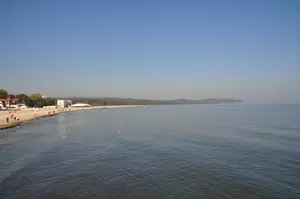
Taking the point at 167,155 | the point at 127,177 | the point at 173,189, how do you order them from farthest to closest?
the point at 167,155
the point at 127,177
the point at 173,189

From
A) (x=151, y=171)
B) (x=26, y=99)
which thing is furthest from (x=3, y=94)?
(x=151, y=171)

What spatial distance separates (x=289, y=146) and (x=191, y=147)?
31.0 feet

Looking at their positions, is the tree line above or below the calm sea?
above

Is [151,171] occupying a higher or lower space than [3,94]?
lower

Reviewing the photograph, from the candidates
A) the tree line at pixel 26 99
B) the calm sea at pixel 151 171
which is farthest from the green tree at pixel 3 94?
the calm sea at pixel 151 171

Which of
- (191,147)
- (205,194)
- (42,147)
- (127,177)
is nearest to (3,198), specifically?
(127,177)

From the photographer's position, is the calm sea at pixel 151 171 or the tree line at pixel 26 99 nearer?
the calm sea at pixel 151 171

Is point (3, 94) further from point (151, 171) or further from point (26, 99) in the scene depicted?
point (151, 171)

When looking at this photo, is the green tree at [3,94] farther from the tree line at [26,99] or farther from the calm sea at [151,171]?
the calm sea at [151,171]

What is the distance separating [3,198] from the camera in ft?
44.8

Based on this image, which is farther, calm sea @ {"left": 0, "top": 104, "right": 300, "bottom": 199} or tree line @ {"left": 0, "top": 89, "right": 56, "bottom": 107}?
tree line @ {"left": 0, "top": 89, "right": 56, "bottom": 107}

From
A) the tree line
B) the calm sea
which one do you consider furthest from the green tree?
the calm sea

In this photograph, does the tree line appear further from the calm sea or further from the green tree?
the calm sea

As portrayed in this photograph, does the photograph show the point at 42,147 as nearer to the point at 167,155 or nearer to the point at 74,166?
the point at 74,166
